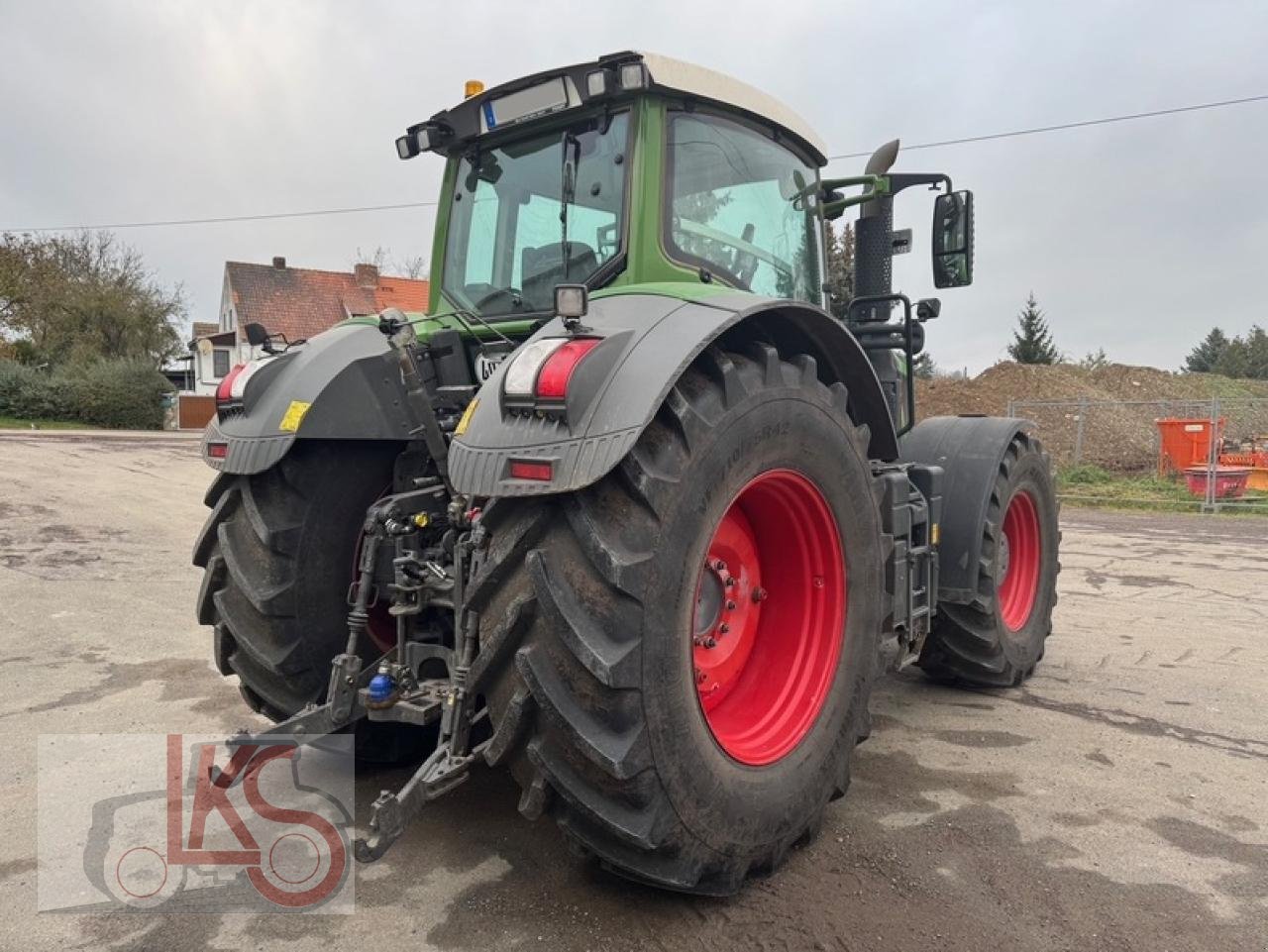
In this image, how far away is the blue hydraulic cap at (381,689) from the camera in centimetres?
260

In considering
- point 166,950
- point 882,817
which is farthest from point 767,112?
point 166,950

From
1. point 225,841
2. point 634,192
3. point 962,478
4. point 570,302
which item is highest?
point 634,192

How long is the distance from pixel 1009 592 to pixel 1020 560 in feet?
0.68

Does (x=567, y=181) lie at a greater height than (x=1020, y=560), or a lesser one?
greater

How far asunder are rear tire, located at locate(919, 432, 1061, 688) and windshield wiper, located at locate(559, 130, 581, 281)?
2365 mm

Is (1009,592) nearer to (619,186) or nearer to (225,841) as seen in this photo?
(619,186)

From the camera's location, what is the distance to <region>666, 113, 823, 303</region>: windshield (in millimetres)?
3002

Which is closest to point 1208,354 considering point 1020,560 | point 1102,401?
point 1102,401

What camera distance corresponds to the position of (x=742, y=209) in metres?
3.30

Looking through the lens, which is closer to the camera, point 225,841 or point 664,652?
point 664,652

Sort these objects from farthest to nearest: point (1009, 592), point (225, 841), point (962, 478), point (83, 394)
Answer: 1. point (83, 394)
2. point (1009, 592)
3. point (962, 478)
4. point (225, 841)

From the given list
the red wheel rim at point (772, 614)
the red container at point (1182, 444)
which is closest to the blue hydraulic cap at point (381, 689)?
the red wheel rim at point (772, 614)

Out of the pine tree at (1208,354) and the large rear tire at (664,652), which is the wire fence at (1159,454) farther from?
the pine tree at (1208,354)

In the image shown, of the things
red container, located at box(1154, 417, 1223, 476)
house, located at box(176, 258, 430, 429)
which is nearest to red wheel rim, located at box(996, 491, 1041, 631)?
red container, located at box(1154, 417, 1223, 476)
